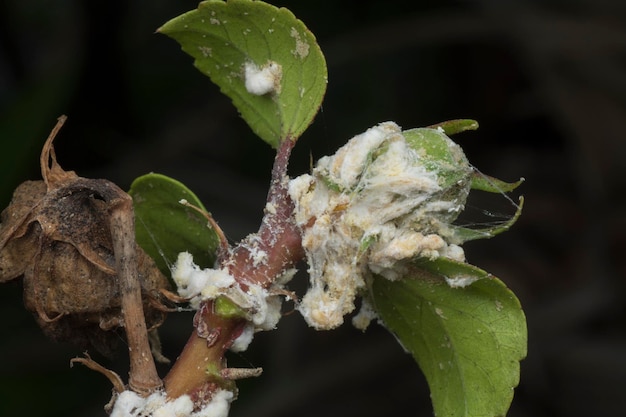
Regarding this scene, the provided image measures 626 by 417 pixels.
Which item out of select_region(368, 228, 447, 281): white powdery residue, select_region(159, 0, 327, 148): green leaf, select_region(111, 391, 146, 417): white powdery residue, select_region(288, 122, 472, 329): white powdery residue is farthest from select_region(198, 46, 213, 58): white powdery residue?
select_region(111, 391, 146, 417): white powdery residue

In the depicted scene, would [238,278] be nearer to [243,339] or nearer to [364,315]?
[243,339]

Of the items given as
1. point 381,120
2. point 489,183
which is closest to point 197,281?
point 489,183

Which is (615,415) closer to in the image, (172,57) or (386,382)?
(386,382)

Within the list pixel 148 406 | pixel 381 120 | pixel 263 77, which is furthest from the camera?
pixel 381 120

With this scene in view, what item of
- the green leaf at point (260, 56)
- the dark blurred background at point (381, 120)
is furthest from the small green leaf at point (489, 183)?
the dark blurred background at point (381, 120)

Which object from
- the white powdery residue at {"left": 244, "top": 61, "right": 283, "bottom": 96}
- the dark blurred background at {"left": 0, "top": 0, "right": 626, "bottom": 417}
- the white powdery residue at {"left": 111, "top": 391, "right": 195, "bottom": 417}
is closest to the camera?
the white powdery residue at {"left": 111, "top": 391, "right": 195, "bottom": 417}

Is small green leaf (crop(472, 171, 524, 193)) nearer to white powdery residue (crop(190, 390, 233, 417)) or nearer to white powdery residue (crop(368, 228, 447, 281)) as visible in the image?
white powdery residue (crop(368, 228, 447, 281))
